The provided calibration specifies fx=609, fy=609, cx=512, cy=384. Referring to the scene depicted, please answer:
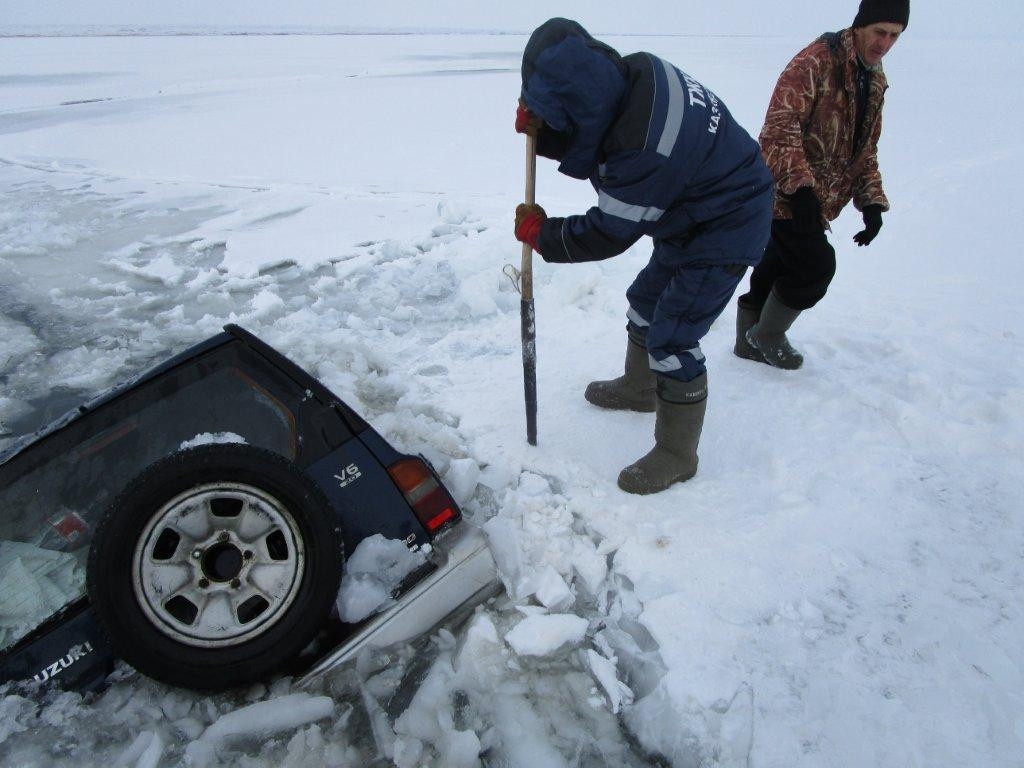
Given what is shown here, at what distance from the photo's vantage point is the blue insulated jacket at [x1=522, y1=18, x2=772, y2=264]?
76.9 inches

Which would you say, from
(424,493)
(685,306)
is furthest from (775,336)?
(424,493)

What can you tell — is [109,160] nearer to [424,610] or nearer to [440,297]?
[440,297]

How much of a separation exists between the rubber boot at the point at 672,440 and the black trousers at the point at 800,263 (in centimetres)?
92

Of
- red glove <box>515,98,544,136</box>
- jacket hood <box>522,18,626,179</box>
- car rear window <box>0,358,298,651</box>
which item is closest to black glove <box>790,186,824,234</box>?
jacket hood <box>522,18,626,179</box>

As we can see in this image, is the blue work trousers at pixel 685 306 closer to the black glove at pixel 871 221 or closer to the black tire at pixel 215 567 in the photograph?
the black glove at pixel 871 221

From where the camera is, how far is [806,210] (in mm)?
2855

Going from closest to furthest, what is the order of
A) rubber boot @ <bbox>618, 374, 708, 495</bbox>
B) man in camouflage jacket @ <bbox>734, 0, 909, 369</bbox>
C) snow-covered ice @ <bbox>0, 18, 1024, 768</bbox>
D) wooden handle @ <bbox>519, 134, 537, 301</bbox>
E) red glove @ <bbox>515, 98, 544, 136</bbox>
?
snow-covered ice @ <bbox>0, 18, 1024, 768</bbox>
red glove @ <bbox>515, 98, 544, 136</bbox>
wooden handle @ <bbox>519, 134, 537, 301</bbox>
rubber boot @ <bbox>618, 374, 708, 495</bbox>
man in camouflage jacket @ <bbox>734, 0, 909, 369</bbox>

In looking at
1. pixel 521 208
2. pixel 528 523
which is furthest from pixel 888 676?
pixel 521 208

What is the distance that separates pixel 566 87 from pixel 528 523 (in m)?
1.61

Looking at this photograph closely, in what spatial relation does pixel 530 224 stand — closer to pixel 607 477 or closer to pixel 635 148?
pixel 635 148

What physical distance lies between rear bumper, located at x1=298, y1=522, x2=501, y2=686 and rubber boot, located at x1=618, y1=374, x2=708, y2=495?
34.1 inches

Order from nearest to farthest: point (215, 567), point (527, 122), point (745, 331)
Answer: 1. point (215, 567)
2. point (527, 122)
3. point (745, 331)

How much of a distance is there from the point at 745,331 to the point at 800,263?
0.62 meters

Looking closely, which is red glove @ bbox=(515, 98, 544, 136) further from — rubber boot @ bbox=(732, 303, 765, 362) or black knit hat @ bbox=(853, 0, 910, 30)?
rubber boot @ bbox=(732, 303, 765, 362)
